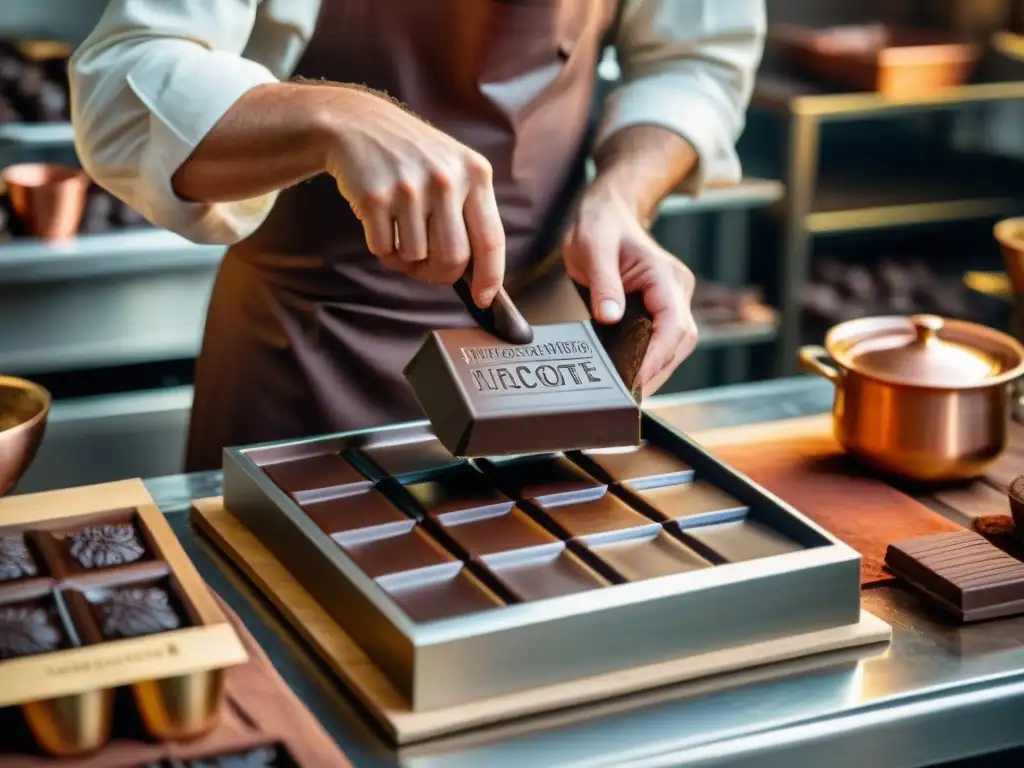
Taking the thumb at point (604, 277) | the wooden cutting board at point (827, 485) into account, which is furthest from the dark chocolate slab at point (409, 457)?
the wooden cutting board at point (827, 485)

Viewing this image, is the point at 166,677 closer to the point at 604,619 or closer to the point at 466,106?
the point at 604,619

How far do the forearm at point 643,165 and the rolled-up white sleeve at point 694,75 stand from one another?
0.01 metres

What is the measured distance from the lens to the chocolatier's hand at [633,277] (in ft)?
5.06

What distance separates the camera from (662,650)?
1.14 m

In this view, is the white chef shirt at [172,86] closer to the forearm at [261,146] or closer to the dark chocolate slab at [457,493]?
the forearm at [261,146]

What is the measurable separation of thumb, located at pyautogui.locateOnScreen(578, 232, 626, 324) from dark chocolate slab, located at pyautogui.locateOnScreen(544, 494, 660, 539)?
283 mm

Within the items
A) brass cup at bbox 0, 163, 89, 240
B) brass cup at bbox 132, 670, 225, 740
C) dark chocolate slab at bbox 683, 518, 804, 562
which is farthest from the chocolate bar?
brass cup at bbox 0, 163, 89, 240

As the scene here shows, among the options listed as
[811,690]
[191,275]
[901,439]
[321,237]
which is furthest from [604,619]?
[191,275]

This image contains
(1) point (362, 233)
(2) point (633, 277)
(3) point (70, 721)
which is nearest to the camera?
(3) point (70, 721)

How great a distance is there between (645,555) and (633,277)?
1.62ft

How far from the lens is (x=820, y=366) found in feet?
5.26

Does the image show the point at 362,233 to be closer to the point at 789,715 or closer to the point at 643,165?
the point at 643,165

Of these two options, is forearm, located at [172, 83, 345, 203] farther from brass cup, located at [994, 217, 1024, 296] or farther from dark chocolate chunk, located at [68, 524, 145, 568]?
brass cup, located at [994, 217, 1024, 296]

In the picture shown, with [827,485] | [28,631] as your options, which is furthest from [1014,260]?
[28,631]
